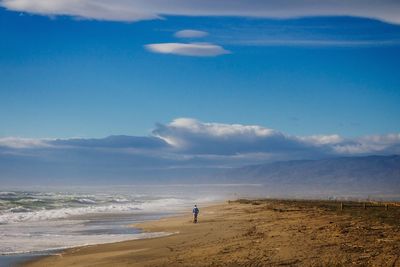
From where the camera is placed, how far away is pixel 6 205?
68625mm

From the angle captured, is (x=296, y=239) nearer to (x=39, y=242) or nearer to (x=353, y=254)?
(x=353, y=254)

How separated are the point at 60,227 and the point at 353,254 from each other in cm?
2546

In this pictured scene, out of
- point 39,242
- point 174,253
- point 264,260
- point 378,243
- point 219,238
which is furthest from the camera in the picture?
point 39,242

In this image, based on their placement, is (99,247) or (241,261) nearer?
(241,261)

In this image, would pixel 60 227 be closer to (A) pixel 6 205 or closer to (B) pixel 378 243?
Result: (B) pixel 378 243

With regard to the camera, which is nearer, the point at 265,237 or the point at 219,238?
the point at 265,237

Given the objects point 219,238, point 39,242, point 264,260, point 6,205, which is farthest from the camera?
point 6,205

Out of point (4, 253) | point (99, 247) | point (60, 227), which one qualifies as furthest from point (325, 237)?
point (60, 227)

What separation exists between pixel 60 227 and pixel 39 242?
10014 mm

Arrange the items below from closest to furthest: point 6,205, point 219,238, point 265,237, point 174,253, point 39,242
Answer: point 174,253
point 265,237
point 219,238
point 39,242
point 6,205

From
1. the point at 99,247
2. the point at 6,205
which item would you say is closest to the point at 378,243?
the point at 99,247

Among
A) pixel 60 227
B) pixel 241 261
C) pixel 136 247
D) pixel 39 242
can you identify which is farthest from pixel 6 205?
pixel 241 261

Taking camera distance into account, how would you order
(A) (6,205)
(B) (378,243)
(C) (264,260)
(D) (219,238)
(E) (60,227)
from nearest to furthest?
(C) (264,260), (B) (378,243), (D) (219,238), (E) (60,227), (A) (6,205)

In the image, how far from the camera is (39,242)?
98.7 ft
